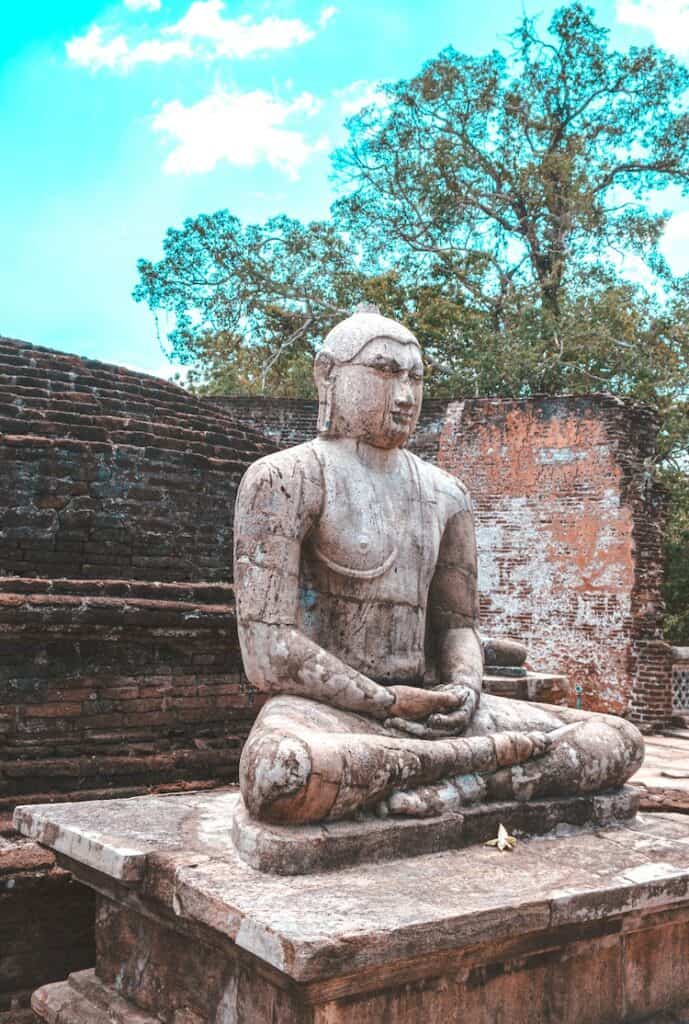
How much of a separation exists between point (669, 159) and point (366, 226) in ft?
17.3

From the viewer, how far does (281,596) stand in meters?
3.10

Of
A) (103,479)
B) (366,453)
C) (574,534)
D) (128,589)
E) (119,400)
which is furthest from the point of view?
(574,534)

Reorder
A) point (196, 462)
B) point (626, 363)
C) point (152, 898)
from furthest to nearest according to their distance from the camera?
point (626, 363) → point (196, 462) → point (152, 898)

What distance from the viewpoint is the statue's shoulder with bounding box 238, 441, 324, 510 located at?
316 cm

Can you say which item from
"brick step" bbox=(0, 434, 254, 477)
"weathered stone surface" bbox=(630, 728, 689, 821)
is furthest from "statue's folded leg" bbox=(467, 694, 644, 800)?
"brick step" bbox=(0, 434, 254, 477)

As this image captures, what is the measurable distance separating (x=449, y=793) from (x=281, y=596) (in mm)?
762

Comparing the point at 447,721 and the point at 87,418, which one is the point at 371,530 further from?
the point at 87,418

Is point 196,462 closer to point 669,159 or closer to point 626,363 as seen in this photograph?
point 626,363

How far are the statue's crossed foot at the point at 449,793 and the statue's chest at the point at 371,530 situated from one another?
0.60 m

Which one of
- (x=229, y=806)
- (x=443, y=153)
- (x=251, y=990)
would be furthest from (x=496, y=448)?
(x=251, y=990)

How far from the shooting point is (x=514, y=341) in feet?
49.2

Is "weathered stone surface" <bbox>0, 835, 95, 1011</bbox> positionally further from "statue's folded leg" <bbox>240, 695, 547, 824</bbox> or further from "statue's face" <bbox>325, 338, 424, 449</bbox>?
"statue's face" <bbox>325, 338, 424, 449</bbox>

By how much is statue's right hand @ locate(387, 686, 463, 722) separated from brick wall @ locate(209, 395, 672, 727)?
8.73 meters

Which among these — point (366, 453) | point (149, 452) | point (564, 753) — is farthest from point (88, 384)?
point (564, 753)
